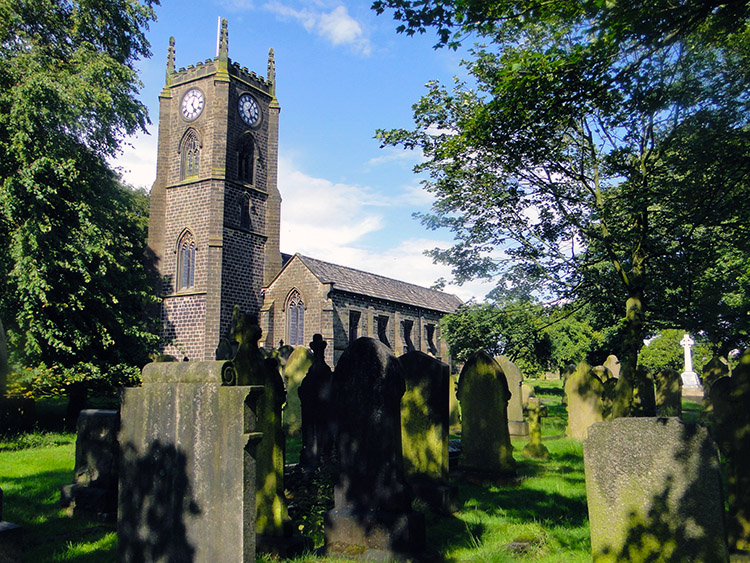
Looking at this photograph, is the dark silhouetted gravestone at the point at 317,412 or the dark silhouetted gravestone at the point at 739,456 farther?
the dark silhouetted gravestone at the point at 317,412

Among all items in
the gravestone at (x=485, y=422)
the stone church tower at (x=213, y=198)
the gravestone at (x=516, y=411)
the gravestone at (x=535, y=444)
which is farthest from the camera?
the stone church tower at (x=213, y=198)

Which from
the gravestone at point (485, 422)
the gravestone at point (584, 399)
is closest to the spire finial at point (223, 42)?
Result: the gravestone at point (584, 399)

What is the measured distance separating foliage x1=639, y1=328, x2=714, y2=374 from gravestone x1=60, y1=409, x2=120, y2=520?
37.3 metres

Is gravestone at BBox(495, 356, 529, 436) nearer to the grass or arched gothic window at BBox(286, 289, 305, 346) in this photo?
the grass

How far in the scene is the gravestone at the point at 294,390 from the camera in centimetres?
1373

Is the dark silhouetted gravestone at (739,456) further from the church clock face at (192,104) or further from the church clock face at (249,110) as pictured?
the church clock face at (192,104)

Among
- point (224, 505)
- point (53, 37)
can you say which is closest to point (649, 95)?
point (224, 505)

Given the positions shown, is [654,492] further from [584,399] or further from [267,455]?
[584,399]

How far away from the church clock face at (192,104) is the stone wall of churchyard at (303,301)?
A: 10209mm

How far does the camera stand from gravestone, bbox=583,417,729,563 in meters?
3.46

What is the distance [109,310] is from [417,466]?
12.1m

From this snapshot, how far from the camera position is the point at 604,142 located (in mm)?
13664

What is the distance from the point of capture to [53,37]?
17.9 m

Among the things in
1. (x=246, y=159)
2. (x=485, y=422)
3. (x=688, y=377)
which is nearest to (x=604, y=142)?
(x=485, y=422)
